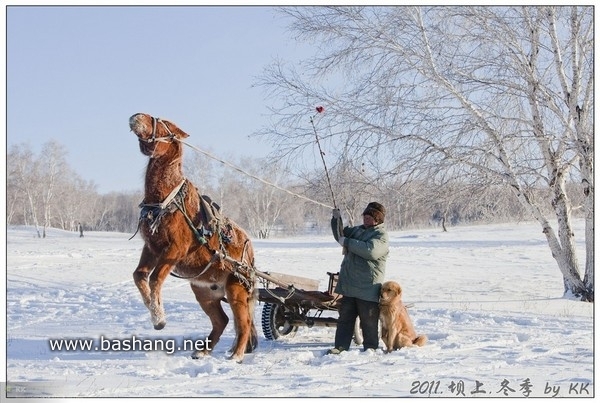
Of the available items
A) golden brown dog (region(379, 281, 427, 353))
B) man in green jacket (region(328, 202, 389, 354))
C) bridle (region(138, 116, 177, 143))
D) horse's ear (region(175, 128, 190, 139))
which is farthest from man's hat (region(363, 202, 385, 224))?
bridle (region(138, 116, 177, 143))

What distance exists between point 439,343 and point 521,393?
2.23 m

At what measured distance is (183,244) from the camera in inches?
227

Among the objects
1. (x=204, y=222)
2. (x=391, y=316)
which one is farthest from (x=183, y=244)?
(x=391, y=316)

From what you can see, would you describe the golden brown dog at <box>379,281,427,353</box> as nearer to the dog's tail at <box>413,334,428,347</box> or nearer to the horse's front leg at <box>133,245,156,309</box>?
the dog's tail at <box>413,334,428,347</box>

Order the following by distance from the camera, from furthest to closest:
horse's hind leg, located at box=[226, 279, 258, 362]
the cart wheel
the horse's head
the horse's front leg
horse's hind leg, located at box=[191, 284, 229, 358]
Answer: the cart wheel
horse's hind leg, located at box=[191, 284, 229, 358]
horse's hind leg, located at box=[226, 279, 258, 362]
the horse's front leg
the horse's head

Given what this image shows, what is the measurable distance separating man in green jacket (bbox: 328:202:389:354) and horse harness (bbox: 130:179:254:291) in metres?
0.98

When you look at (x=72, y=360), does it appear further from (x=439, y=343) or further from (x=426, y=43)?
(x=426, y=43)

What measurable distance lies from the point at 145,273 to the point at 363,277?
2331 mm

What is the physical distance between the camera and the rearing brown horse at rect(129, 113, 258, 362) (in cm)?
539

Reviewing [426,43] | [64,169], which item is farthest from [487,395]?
[64,169]

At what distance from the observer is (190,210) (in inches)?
234

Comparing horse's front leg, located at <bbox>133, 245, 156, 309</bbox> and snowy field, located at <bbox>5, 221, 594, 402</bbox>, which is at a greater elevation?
horse's front leg, located at <bbox>133, 245, 156, 309</bbox>

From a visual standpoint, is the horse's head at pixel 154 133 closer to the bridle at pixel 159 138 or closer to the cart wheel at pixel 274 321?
the bridle at pixel 159 138

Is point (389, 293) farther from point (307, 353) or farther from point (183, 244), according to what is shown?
point (183, 244)
